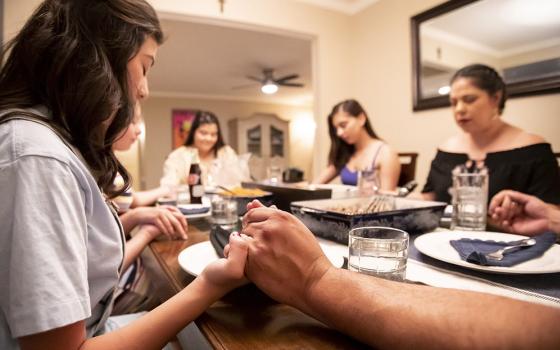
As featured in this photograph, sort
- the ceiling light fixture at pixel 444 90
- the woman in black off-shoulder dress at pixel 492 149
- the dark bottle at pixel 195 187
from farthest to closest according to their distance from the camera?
the ceiling light fixture at pixel 444 90, the woman in black off-shoulder dress at pixel 492 149, the dark bottle at pixel 195 187

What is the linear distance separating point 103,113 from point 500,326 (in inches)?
25.5

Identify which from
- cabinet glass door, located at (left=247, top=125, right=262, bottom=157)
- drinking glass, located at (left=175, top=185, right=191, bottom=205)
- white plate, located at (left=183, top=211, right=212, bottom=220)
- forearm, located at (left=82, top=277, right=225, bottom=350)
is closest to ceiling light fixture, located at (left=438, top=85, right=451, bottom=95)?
drinking glass, located at (left=175, top=185, right=191, bottom=205)

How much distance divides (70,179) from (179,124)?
21.8 ft

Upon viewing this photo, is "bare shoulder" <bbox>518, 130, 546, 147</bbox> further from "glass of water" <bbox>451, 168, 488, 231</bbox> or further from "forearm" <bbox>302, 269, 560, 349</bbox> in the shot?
"forearm" <bbox>302, 269, 560, 349</bbox>

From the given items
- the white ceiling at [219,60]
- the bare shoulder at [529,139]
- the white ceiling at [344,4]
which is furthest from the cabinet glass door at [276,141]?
the bare shoulder at [529,139]

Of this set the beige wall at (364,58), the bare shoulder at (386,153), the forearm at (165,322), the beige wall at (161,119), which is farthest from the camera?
the beige wall at (161,119)

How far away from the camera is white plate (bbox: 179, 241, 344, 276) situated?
0.60 meters

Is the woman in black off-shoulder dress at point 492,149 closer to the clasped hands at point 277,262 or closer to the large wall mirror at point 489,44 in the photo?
the large wall mirror at point 489,44

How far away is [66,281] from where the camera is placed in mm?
418

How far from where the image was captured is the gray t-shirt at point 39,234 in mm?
401

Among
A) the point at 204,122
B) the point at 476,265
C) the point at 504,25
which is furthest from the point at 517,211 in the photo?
the point at 204,122

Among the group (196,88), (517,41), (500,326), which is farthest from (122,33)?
(196,88)

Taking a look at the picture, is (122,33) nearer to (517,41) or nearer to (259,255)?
(259,255)

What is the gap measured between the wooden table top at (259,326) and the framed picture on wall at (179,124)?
655 cm
